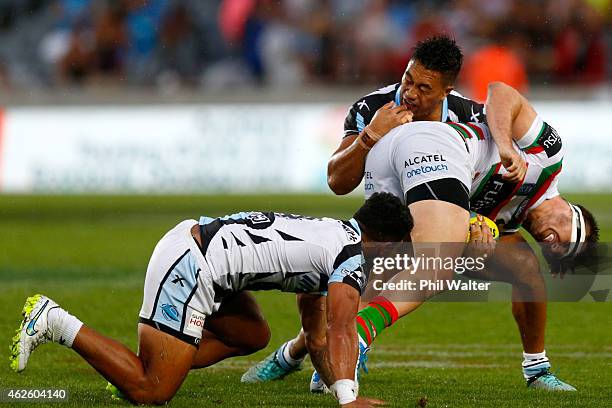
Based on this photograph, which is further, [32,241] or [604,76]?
[604,76]

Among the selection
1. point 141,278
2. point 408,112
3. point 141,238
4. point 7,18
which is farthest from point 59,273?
point 7,18

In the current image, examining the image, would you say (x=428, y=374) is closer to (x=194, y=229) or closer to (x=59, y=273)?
(x=194, y=229)

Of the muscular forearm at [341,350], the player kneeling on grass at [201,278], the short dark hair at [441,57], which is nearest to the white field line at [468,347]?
the short dark hair at [441,57]

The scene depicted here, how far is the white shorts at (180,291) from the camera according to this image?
A: 711cm

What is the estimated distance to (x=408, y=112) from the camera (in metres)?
8.11

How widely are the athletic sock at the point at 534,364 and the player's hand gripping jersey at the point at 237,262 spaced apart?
6.22ft

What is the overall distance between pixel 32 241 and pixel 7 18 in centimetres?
1146

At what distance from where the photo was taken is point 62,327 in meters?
7.14

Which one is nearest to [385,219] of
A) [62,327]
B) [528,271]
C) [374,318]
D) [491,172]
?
[374,318]

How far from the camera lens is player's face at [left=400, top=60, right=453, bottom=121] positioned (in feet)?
27.2

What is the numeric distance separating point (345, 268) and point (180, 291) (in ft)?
3.21

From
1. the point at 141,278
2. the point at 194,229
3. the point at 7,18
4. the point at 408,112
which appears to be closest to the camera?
the point at 194,229

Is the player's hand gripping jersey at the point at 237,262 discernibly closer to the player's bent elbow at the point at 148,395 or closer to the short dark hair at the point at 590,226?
the player's bent elbow at the point at 148,395

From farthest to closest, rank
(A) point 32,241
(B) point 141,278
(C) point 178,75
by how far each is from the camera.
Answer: (C) point 178,75, (A) point 32,241, (B) point 141,278
